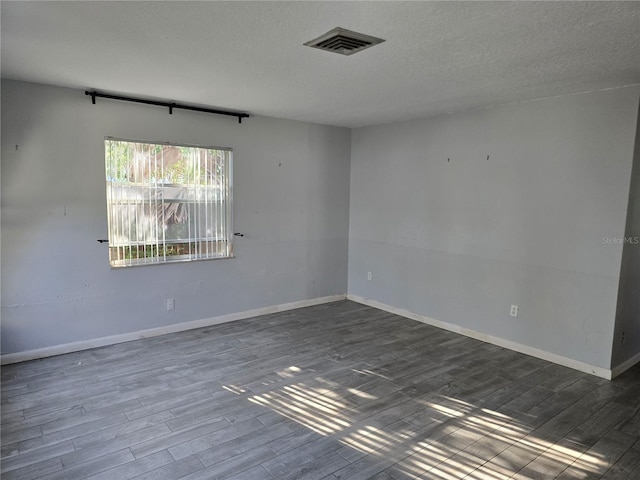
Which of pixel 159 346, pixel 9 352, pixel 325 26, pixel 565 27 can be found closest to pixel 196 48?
pixel 325 26

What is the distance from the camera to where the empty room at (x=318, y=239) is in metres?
2.35

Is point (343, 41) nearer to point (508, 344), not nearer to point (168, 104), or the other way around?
point (168, 104)

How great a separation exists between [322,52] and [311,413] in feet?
7.91

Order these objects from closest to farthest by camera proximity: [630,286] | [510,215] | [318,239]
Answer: [630,286]
[510,215]
[318,239]

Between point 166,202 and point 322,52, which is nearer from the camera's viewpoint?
point 322,52

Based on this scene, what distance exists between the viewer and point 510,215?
4105 millimetres

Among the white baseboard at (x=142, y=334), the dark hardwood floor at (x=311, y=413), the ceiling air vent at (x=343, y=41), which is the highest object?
the ceiling air vent at (x=343, y=41)

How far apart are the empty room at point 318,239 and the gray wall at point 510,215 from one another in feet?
0.08

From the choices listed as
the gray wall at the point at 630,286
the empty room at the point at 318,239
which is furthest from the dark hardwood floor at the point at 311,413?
the gray wall at the point at 630,286

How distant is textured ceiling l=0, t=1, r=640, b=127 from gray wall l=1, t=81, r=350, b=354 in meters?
0.37

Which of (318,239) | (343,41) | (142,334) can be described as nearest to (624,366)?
(318,239)

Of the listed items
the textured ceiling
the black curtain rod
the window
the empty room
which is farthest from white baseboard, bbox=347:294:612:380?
the black curtain rod

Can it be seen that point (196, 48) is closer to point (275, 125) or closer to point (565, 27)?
point (565, 27)

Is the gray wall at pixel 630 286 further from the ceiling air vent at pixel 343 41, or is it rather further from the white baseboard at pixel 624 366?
the ceiling air vent at pixel 343 41
